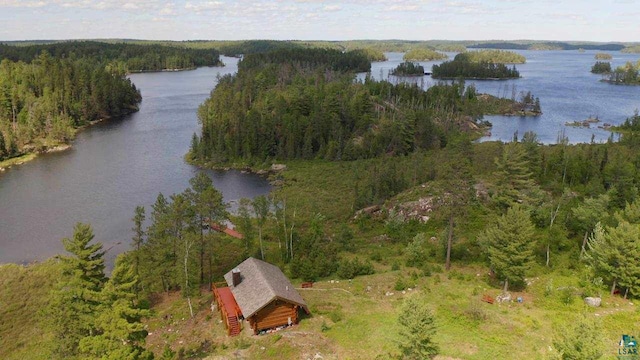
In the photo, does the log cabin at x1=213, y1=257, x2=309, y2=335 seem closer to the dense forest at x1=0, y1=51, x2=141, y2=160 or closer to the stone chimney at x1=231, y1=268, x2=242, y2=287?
the stone chimney at x1=231, y1=268, x2=242, y2=287

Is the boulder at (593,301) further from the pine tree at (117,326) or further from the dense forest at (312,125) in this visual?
the dense forest at (312,125)

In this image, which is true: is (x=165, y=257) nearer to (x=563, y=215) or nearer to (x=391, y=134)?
(x=563, y=215)

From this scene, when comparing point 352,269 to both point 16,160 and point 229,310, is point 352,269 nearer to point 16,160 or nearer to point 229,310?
point 229,310

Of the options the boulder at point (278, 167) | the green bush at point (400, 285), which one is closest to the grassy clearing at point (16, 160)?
the boulder at point (278, 167)

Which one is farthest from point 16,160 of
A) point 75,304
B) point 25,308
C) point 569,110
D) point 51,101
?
point 569,110

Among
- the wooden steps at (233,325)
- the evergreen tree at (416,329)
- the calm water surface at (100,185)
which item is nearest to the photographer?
the evergreen tree at (416,329)

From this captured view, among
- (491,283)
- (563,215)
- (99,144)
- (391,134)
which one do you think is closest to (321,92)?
(391,134)
